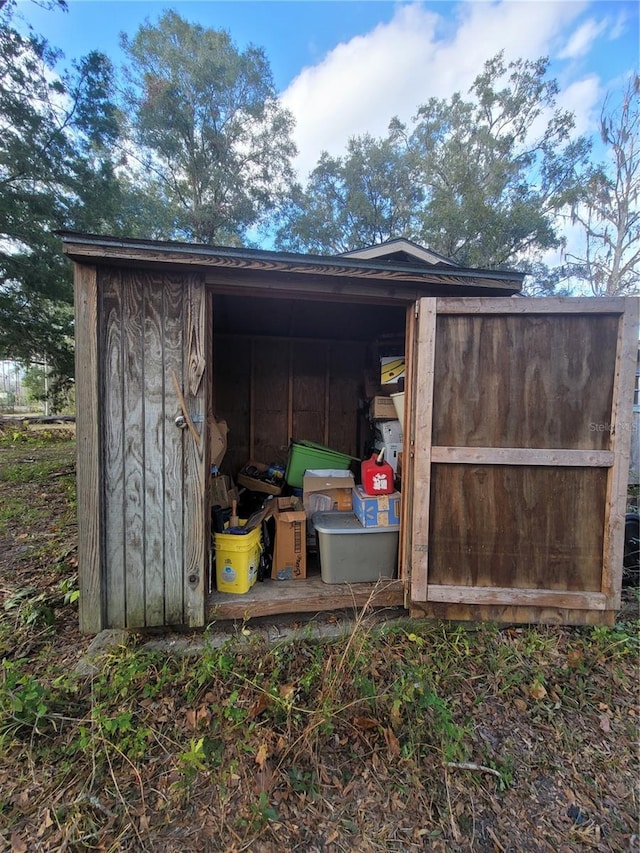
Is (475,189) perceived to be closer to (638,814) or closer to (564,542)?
(564,542)

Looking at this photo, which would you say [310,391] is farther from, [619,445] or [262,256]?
[619,445]

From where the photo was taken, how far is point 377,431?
3594mm

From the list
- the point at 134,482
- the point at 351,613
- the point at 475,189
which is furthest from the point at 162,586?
the point at 475,189

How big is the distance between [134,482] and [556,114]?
16583 mm

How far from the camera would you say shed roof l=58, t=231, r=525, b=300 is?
6.21 ft

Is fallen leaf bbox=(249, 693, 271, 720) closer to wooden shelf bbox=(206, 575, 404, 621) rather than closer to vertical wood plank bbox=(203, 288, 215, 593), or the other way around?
wooden shelf bbox=(206, 575, 404, 621)

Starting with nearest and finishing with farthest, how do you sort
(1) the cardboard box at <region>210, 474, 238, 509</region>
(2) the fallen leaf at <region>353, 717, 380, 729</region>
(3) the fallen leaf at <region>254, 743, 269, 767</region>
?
(3) the fallen leaf at <region>254, 743, 269, 767</region> < (2) the fallen leaf at <region>353, 717, 380, 729</region> < (1) the cardboard box at <region>210, 474, 238, 509</region>

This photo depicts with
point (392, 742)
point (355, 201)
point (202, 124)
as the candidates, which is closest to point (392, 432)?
point (392, 742)

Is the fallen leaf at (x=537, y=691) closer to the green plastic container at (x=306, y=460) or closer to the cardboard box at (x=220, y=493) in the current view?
the green plastic container at (x=306, y=460)

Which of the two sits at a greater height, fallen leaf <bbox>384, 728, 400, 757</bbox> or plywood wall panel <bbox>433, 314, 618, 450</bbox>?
plywood wall panel <bbox>433, 314, 618, 450</bbox>

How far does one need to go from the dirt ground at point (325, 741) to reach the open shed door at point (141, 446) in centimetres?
30

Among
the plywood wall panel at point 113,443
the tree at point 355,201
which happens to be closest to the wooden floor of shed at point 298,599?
the plywood wall panel at point 113,443

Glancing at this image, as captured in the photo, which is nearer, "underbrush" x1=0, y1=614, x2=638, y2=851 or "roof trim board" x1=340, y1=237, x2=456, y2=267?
"underbrush" x1=0, y1=614, x2=638, y2=851

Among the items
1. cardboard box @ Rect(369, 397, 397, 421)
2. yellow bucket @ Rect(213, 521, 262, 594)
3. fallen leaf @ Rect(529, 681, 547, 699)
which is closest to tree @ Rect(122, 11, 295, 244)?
cardboard box @ Rect(369, 397, 397, 421)
